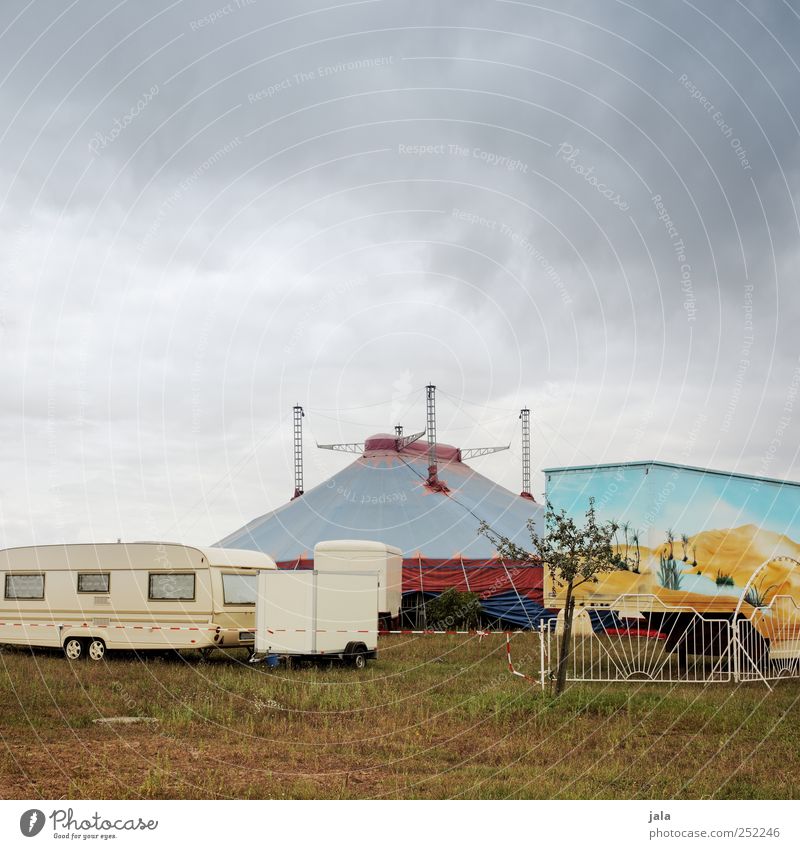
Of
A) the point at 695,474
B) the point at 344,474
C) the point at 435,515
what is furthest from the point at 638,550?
the point at 344,474

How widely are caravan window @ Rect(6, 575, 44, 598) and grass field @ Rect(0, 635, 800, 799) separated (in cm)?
507

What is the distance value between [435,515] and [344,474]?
6307mm

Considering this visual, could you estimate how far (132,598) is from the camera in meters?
21.6

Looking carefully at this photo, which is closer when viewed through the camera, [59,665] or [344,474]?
[59,665]

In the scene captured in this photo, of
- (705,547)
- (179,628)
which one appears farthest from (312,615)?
(705,547)

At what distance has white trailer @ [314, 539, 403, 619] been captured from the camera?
3005 centimetres

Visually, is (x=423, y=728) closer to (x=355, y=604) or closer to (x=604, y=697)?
(x=604, y=697)

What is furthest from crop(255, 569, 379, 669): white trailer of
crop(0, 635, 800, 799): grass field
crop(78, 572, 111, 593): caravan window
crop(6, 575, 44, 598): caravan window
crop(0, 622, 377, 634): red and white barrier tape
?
crop(6, 575, 44, 598): caravan window

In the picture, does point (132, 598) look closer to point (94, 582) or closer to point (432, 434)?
point (94, 582)

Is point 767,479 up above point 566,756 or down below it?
above

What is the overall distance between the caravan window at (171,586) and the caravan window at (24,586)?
3601 millimetres

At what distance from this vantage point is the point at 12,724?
1238 centimetres
